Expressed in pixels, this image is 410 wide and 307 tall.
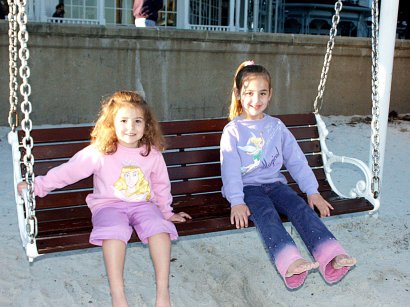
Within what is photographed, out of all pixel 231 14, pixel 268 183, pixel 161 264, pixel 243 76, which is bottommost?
pixel 161 264

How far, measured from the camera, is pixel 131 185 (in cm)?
312

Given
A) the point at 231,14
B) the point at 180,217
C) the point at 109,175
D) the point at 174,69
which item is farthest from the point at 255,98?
the point at 231,14

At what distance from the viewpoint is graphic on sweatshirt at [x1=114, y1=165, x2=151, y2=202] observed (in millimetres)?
3102

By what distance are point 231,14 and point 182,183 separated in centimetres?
1032

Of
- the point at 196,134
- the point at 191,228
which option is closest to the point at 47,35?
the point at 196,134

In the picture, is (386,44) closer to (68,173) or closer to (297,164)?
(297,164)

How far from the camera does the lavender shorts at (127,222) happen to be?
2830 millimetres

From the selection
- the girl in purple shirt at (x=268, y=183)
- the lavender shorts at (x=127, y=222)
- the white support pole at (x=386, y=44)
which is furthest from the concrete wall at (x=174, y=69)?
the lavender shorts at (x=127, y=222)

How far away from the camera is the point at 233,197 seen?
10.8ft

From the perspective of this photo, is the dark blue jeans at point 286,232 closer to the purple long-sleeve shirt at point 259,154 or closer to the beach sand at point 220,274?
the purple long-sleeve shirt at point 259,154

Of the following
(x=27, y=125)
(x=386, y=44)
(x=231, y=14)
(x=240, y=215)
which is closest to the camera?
(x=27, y=125)

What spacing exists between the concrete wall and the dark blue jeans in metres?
4.42

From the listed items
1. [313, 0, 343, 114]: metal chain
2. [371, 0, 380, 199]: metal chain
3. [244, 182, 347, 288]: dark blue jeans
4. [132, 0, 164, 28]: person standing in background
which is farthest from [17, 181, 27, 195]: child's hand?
[132, 0, 164, 28]: person standing in background

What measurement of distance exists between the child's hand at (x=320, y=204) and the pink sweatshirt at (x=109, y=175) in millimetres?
987
